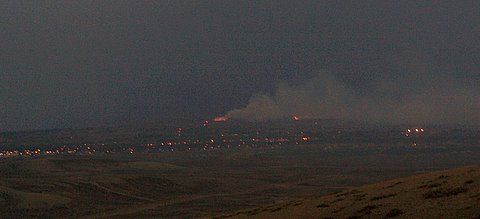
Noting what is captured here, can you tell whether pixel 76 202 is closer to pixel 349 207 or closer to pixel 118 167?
pixel 118 167

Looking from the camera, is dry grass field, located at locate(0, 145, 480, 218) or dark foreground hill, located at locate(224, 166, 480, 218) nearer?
dark foreground hill, located at locate(224, 166, 480, 218)

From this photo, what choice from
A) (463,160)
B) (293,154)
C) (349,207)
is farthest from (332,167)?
(349,207)

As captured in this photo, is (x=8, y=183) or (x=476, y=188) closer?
(x=476, y=188)

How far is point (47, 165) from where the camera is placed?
471ft

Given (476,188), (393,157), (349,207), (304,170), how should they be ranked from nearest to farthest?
(476,188)
(349,207)
(304,170)
(393,157)

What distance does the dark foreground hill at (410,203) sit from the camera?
19470 millimetres

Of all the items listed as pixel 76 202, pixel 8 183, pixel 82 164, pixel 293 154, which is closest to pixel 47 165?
pixel 82 164

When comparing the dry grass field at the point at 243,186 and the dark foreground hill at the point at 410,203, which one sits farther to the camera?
the dry grass field at the point at 243,186

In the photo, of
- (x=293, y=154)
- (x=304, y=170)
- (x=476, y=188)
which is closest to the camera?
(x=476, y=188)

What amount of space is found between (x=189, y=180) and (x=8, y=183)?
2881cm

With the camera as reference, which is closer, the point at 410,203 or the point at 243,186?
the point at 410,203

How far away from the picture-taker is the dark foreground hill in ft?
63.9

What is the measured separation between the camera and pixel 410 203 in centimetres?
2281

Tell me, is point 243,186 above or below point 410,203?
below
